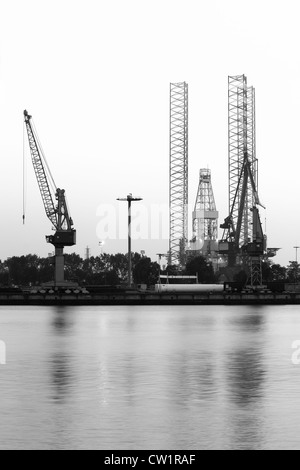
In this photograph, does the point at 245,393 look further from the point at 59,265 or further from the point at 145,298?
the point at 145,298

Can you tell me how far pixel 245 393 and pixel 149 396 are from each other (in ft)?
12.7

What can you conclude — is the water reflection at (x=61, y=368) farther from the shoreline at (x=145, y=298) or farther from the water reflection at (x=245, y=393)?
the shoreline at (x=145, y=298)

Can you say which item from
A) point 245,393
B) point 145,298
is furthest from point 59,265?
point 245,393

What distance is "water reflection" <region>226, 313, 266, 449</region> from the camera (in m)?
25.8

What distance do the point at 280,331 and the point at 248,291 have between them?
115814 mm

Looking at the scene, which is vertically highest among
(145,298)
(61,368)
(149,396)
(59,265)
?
(59,265)

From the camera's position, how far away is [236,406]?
31578mm

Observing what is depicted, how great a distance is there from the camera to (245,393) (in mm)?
35438

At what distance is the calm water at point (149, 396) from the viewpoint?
83.9 ft

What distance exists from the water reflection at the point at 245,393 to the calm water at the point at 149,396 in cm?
3

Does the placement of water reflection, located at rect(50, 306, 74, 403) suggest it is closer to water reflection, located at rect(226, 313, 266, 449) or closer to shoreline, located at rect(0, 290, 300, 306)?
water reflection, located at rect(226, 313, 266, 449)

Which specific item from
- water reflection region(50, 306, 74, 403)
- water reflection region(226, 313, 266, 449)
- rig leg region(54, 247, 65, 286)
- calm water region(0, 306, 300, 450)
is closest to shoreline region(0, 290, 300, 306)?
rig leg region(54, 247, 65, 286)
